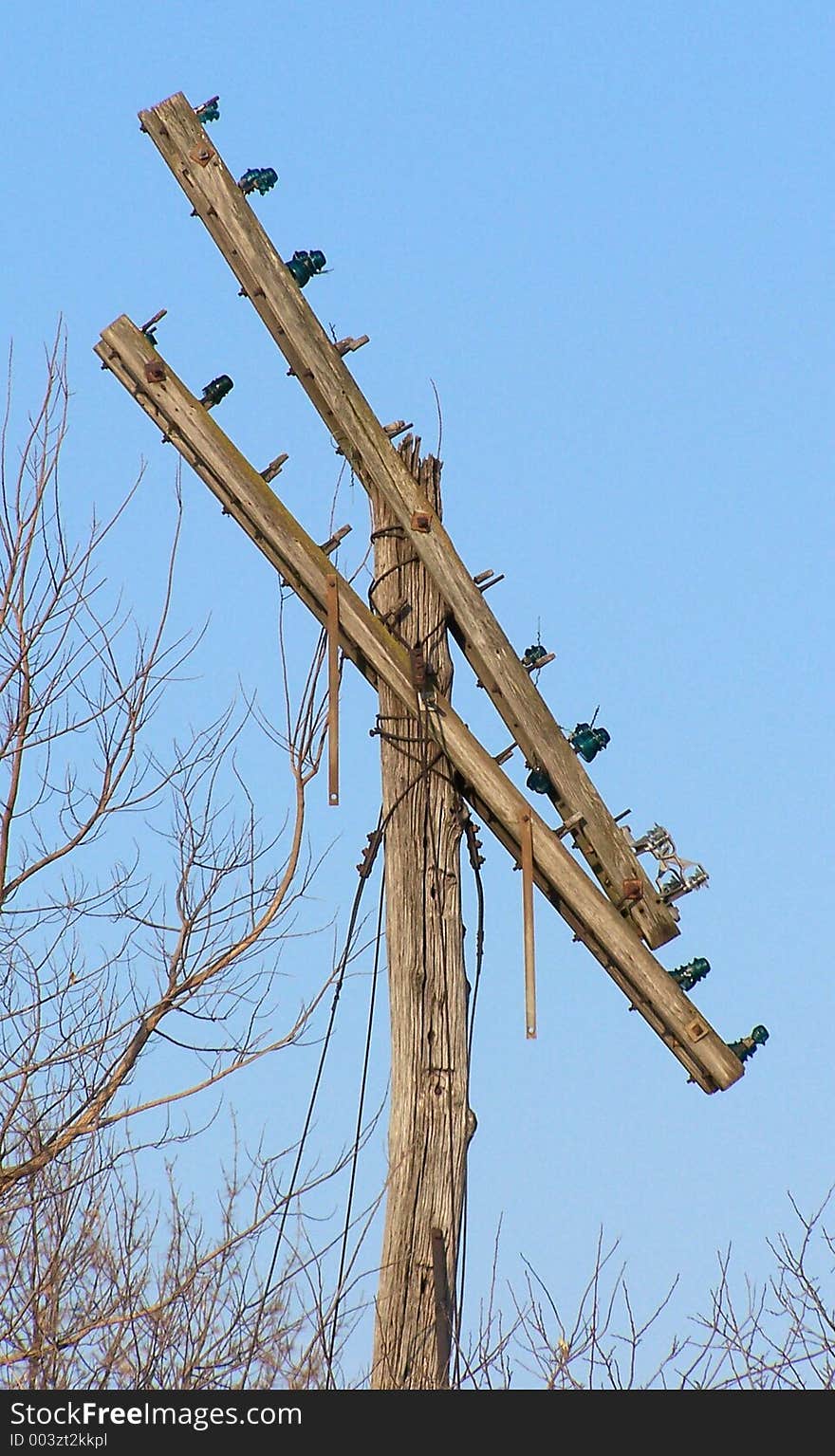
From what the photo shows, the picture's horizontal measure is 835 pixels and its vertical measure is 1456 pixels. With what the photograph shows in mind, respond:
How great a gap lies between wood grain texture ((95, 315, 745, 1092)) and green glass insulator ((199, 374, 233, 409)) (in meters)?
0.05

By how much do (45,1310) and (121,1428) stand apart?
8.90ft

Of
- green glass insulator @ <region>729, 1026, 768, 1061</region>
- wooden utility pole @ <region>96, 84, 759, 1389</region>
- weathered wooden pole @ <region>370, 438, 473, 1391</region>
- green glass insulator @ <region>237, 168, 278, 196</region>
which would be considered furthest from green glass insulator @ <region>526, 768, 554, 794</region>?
green glass insulator @ <region>237, 168, 278, 196</region>

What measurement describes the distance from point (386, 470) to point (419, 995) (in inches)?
79.9

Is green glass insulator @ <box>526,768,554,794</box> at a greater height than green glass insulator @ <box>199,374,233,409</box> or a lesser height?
lesser

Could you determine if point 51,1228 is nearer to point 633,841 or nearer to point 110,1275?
point 110,1275

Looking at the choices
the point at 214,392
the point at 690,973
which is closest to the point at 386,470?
the point at 214,392

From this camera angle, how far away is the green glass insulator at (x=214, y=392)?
6.53 m

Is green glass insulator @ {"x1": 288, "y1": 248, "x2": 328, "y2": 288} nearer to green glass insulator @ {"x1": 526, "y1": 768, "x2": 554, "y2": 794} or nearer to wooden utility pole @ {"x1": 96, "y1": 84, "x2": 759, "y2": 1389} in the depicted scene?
wooden utility pole @ {"x1": 96, "y1": 84, "x2": 759, "y2": 1389}

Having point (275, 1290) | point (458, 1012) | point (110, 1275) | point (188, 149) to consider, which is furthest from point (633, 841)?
point (110, 1275)

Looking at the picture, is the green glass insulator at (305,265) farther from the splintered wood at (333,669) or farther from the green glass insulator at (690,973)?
the green glass insulator at (690,973)

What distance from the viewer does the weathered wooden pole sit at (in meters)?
5.83

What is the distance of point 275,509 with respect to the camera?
6.45m

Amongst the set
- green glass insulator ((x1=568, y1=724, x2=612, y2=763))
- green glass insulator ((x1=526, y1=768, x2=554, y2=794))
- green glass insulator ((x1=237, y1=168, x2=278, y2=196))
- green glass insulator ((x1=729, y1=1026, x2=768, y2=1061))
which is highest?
green glass insulator ((x1=237, y1=168, x2=278, y2=196))

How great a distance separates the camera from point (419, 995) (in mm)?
6152
